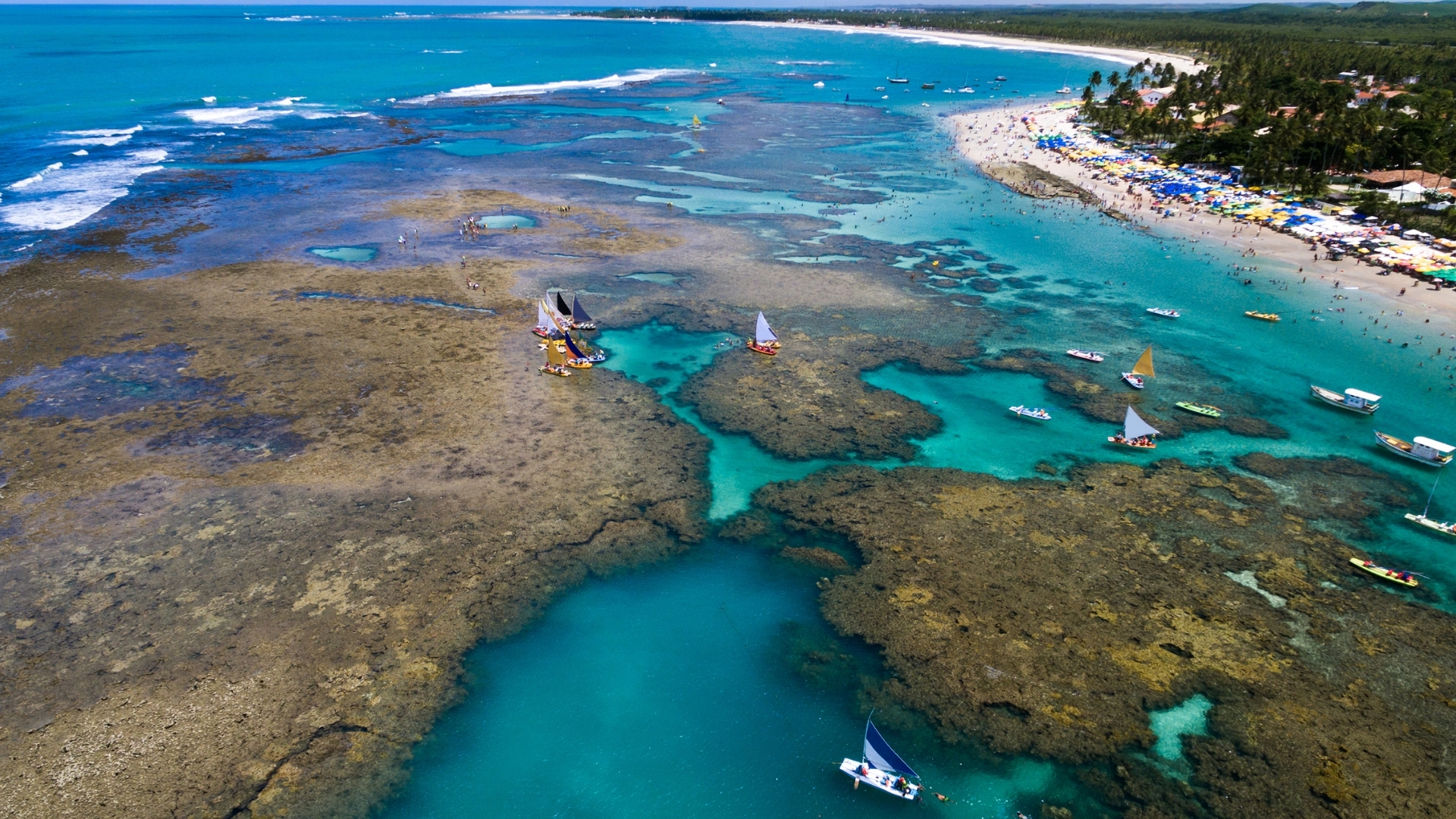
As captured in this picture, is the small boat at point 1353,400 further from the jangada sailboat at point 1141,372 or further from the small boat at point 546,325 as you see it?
the small boat at point 546,325

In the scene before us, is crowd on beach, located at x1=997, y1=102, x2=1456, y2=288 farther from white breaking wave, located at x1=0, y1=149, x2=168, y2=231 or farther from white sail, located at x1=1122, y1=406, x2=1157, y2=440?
white breaking wave, located at x1=0, y1=149, x2=168, y2=231

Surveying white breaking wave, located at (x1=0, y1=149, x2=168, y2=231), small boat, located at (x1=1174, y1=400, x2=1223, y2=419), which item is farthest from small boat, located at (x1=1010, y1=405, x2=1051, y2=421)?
white breaking wave, located at (x1=0, y1=149, x2=168, y2=231)

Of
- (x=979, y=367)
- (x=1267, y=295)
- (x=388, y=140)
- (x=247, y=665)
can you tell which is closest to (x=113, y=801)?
(x=247, y=665)

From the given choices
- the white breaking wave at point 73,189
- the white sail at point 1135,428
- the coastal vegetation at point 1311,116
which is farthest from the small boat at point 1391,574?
the white breaking wave at point 73,189

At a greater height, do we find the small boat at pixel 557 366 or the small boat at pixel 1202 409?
the small boat at pixel 1202 409

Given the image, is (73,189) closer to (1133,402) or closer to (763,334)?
(763,334)

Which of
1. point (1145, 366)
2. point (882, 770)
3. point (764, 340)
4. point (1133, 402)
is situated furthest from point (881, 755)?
point (1145, 366)

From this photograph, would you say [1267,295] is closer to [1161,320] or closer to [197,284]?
[1161,320]
